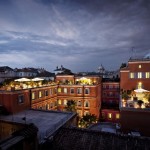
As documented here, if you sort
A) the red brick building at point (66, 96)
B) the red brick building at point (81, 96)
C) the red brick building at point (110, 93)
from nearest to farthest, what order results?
1. the red brick building at point (66, 96)
2. the red brick building at point (81, 96)
3. the red brick building at point (110, 93)

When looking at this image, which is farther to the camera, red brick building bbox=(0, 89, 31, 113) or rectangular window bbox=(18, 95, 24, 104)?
rectangular window bbox=(18, 95, 24, 104)

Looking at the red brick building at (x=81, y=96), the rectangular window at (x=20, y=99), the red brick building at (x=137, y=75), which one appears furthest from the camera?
the red brick building at (x=81, y=96)

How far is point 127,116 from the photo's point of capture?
61.6 feet

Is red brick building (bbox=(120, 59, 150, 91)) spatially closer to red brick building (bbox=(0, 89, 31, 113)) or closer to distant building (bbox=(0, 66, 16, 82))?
red brick building (bbox=(0, 89, 31, 113))

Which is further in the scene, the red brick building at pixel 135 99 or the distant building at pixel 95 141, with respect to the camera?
the red brick building at pixel 135 99

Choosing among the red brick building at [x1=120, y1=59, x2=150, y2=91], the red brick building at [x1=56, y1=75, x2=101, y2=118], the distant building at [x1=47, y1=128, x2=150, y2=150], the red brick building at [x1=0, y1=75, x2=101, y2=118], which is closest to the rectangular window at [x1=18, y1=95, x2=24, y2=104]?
the red brick building at [x1=0, y1=75, x2=101, y2=118]

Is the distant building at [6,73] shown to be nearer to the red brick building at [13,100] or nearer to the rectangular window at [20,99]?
the rectangular window at [20,99]

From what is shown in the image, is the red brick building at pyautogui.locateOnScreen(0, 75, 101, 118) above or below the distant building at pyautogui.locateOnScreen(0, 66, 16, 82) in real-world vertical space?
below

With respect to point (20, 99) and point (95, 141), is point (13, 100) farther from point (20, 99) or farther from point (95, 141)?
point (95, 141)

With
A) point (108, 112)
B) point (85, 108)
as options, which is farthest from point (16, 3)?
point (108, 112)

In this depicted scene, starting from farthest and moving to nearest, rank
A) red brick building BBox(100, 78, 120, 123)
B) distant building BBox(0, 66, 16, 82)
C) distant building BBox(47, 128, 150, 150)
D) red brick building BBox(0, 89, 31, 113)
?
distant building BBox(0, 66, 16, 82)
red brick building BBox(100, 78, 120, 123)
red brick building BBox(0, 89, 31, 113)
distant building BBox(47, 128, 150, 150)

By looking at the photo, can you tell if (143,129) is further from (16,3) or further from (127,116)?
(16,3)

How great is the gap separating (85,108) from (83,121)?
1078 centimetres

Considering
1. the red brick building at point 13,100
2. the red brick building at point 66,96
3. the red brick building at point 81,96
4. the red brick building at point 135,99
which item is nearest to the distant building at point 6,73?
the red brick building at point 66,96
